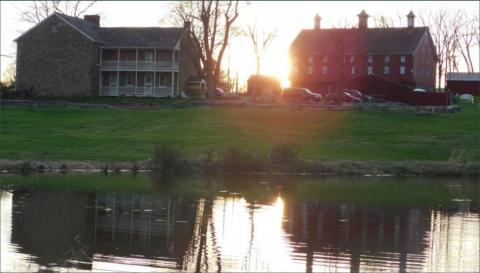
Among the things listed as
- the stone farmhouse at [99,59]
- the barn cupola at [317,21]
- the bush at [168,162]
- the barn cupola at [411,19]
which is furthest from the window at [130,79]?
the bush at [168,162]

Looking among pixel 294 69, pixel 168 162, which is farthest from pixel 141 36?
pixel 168 162

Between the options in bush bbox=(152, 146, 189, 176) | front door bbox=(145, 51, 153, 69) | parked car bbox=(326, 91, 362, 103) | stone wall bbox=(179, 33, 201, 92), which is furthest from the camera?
stone wall bbox=(179, 33, 201, 92)

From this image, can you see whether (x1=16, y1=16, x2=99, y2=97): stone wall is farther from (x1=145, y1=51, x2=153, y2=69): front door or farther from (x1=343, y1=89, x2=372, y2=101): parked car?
(x1=343, y1=89, x2=372, y2=101): parked car

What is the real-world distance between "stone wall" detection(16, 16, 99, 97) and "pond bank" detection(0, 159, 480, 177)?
41.6 metres

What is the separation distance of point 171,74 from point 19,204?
5972 cm

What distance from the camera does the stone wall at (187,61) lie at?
87.1 meters

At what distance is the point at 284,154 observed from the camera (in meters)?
44.1

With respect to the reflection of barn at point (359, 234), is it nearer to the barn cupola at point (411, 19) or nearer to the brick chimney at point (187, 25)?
the brick chimney at point (187, 25)

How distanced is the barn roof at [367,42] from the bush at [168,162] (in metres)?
53.5

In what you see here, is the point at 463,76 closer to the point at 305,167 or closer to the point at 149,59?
the point at 149,59

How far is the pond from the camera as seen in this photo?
18.0 metres

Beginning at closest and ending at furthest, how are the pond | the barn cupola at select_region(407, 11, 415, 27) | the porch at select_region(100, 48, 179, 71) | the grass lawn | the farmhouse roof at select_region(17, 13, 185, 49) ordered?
the pond
the grass lawn
the farmhouse roof at select_region(17, 13, 185, 49)
the porch at select_region(100, 48, 179, 71)
the barn cupola at select_region(407, 11, 415, 27)

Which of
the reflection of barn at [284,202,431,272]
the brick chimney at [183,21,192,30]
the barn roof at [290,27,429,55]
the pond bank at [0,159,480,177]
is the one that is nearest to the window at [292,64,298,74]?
the barn roof at [290,27,429,55]

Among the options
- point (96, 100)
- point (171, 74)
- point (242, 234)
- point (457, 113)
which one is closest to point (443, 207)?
point (242, 234)
